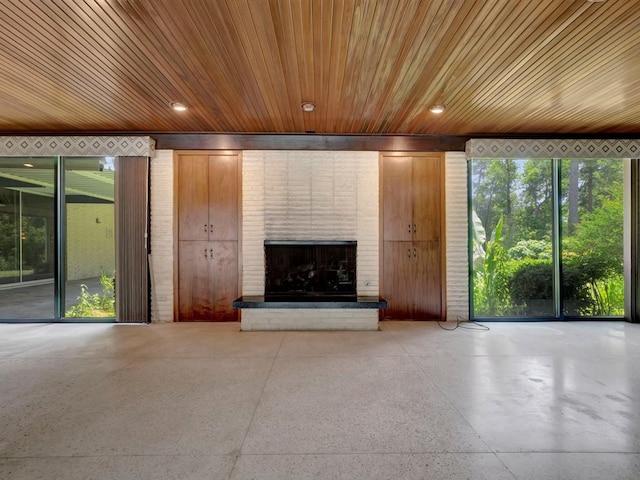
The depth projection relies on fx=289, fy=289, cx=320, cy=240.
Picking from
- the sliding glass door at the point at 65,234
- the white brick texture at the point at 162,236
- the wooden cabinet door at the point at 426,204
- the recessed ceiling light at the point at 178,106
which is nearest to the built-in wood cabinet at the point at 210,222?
the white brick texture at the point at 162,236

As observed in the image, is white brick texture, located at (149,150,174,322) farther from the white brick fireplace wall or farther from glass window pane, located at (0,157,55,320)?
glass window pane, located at (0,157,55,320)

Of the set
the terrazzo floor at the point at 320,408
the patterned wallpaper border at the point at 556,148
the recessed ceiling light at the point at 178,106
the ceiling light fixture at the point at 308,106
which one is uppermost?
the recessed ceiling light at the point at 178,106

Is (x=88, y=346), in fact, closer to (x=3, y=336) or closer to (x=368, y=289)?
(x=3, y=336)

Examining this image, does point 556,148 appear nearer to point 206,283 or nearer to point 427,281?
point 427,281

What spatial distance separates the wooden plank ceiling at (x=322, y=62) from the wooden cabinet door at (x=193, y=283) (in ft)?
6.42

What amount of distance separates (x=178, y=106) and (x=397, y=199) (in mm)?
3372

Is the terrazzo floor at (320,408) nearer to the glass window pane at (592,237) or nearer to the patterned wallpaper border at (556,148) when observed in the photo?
the glass window pane at (592,237)

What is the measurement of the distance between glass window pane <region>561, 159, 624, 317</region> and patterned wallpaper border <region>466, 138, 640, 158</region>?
0.71ft

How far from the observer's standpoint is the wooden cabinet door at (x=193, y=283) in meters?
4.61

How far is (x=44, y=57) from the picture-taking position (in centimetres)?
268

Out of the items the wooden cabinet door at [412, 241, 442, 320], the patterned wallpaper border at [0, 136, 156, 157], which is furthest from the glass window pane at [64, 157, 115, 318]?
the wooden cabinet door at [412, 241, 442, 320]

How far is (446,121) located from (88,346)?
18.1 feet

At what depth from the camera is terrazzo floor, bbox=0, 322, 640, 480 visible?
163 cm

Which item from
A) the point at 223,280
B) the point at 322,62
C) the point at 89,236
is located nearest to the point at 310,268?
the point at 223,280
